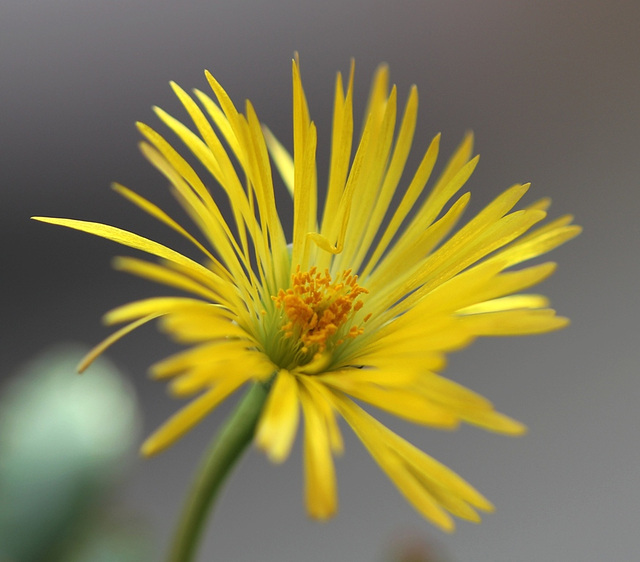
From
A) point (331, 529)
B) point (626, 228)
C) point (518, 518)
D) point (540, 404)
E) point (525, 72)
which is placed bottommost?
point (331, 529)

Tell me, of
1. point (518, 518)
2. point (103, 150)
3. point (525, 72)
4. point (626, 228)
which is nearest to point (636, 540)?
point (518, 518)

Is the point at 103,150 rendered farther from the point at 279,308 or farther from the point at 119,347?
the point at 279,308

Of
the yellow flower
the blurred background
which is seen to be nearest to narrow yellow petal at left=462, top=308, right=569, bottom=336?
the yellow flower

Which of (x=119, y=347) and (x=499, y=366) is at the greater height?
(x=499, y=366)

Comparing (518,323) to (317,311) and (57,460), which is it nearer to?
(317,311)

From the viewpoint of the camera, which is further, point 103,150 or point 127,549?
point 103,150

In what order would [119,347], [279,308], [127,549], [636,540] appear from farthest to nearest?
[119,347] → [636,540] → [127,549] → [279,308]

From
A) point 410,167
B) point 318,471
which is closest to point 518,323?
point 318,471
